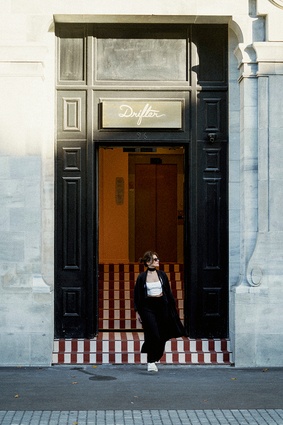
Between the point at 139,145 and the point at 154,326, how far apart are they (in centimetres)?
325

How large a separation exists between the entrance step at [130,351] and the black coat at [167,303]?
64cm

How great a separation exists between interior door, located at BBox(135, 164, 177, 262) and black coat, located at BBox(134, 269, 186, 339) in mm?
7854

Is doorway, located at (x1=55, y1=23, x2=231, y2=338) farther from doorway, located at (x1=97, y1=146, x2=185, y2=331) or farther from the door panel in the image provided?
doorway, located at (x1=97, y1=146, x2=185, y2=331)

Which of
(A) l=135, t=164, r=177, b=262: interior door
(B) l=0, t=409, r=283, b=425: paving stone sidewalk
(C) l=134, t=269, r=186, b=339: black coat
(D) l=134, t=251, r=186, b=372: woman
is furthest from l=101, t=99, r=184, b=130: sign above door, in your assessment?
(A) l=135, t=164, r=177, b=262: interior door

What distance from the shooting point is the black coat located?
1373 centimetres

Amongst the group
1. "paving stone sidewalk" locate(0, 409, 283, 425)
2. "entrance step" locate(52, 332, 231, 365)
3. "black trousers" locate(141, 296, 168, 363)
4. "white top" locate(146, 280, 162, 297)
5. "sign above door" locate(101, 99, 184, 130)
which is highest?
"sign above door" locate(101, 99, 184, 130)

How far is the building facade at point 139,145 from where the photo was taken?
14164 mm

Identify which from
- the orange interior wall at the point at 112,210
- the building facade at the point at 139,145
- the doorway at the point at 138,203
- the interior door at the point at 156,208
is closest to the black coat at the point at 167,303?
the building facade at the point at 139,145

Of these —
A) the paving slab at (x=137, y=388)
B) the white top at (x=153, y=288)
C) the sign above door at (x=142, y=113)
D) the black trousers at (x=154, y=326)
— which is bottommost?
the paving slab at (x=137, y=388)

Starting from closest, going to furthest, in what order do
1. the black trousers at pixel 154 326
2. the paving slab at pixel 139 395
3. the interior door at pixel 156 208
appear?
the paving slab at pixel 139 395 < the black trousers at pixel 154 326 < the interior door at pixel 156 208

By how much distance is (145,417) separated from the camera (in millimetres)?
10516

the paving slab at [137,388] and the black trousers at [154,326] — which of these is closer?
the paving slab at [137,388]

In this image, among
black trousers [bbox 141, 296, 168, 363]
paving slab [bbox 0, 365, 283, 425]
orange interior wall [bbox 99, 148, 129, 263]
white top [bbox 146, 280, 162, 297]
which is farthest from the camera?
orange interior wall [bbox 99, 148, 129, 263]

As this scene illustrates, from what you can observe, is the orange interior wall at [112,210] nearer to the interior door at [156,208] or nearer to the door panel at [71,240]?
the interior door at [156,208]
